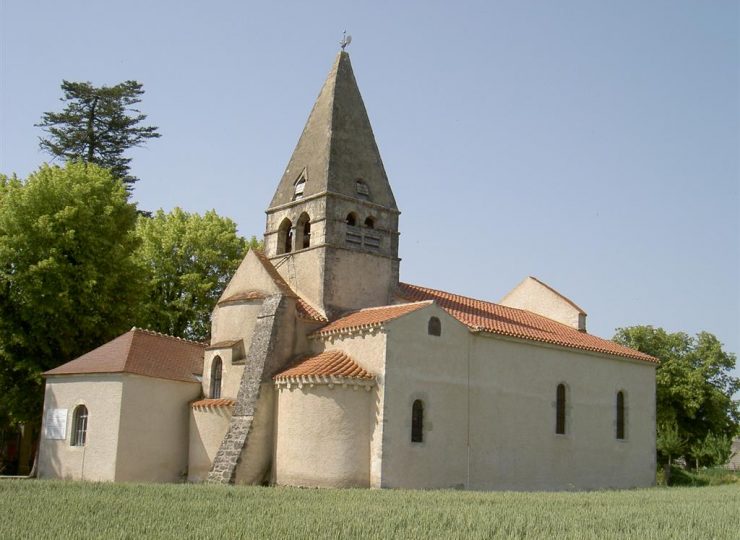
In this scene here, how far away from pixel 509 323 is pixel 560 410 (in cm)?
378

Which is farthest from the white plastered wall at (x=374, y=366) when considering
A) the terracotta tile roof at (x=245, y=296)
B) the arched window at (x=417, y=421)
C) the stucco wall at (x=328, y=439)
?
the terracotta tile roof at (x=245, y=296)

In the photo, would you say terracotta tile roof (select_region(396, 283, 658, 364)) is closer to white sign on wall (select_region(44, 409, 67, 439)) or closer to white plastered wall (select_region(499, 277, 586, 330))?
white plastered wall (select_region(499, 277, 586, 330))

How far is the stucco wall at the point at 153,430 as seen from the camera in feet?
85.7

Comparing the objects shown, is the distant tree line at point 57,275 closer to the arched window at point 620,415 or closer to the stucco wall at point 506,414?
the stucco wall at point 506,414

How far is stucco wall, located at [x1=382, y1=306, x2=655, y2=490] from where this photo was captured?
25125mm

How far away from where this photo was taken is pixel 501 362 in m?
28.3

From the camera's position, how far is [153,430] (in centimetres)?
2698

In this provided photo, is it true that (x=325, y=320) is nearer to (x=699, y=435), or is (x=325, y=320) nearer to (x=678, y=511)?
(x=678, y=511)

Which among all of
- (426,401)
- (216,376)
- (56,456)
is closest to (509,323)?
(426,401)

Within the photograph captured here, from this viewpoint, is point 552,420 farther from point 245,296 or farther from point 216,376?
point 216,376

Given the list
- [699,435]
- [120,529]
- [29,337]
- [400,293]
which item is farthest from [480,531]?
[699,435]

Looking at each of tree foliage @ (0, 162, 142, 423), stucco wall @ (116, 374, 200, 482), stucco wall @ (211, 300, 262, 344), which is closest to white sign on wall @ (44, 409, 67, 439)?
stucco wall @ (116, 374, 200, 482)

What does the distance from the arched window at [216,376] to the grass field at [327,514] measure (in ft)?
21.3

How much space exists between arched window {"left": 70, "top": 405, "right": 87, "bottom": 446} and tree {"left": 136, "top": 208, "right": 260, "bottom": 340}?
14333 mm
